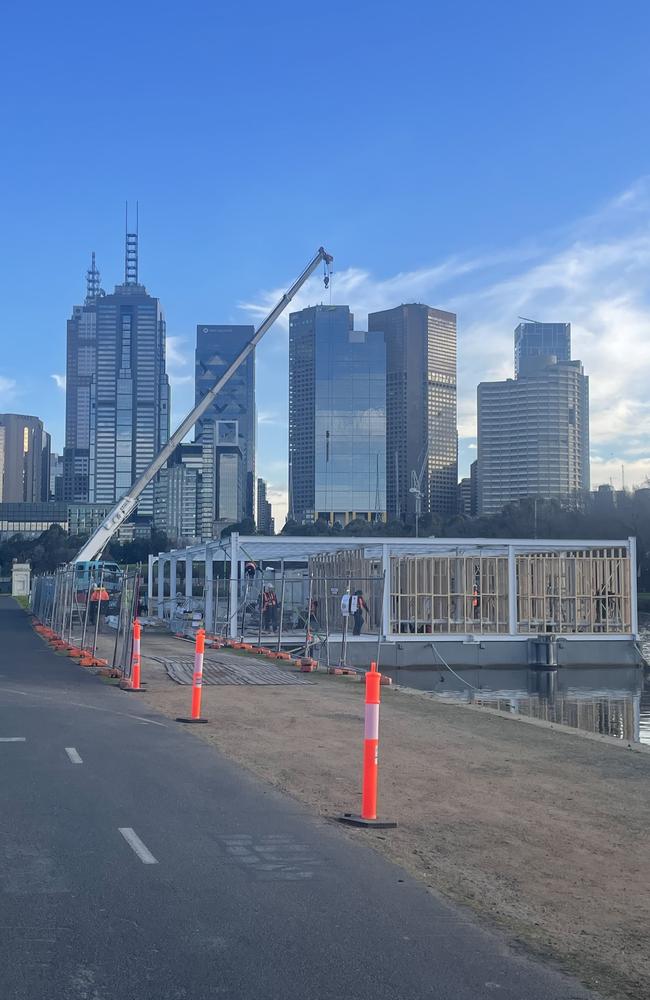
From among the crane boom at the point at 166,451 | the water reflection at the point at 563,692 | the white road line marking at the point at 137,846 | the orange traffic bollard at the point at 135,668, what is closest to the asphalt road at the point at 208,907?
the white road line marking at the point at 137,846

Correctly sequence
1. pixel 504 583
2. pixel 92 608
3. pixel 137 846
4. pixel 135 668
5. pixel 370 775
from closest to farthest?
pixel 137 846 → pixel 370 775 → pixel 135 668 → pixel 504 583 → pixel 92 608

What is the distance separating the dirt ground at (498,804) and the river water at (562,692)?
166 inches

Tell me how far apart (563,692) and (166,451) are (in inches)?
1290

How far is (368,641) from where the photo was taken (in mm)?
35031

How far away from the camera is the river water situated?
72.4 feet

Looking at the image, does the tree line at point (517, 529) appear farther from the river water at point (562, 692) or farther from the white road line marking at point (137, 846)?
the white road line marking at point (137, 846)

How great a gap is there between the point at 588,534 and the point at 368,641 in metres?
41.2

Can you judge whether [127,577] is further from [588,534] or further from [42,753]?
[588,534]

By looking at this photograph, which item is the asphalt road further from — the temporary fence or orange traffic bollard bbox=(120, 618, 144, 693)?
the temporary fence

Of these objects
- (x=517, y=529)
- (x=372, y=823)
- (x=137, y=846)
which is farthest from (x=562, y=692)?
(x=517, y=529)

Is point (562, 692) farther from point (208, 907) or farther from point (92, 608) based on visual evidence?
point (92, 608)

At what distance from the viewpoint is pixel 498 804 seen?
33.8 feet

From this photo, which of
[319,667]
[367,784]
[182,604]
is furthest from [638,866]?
[182,604]

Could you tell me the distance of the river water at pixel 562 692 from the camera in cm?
2206
